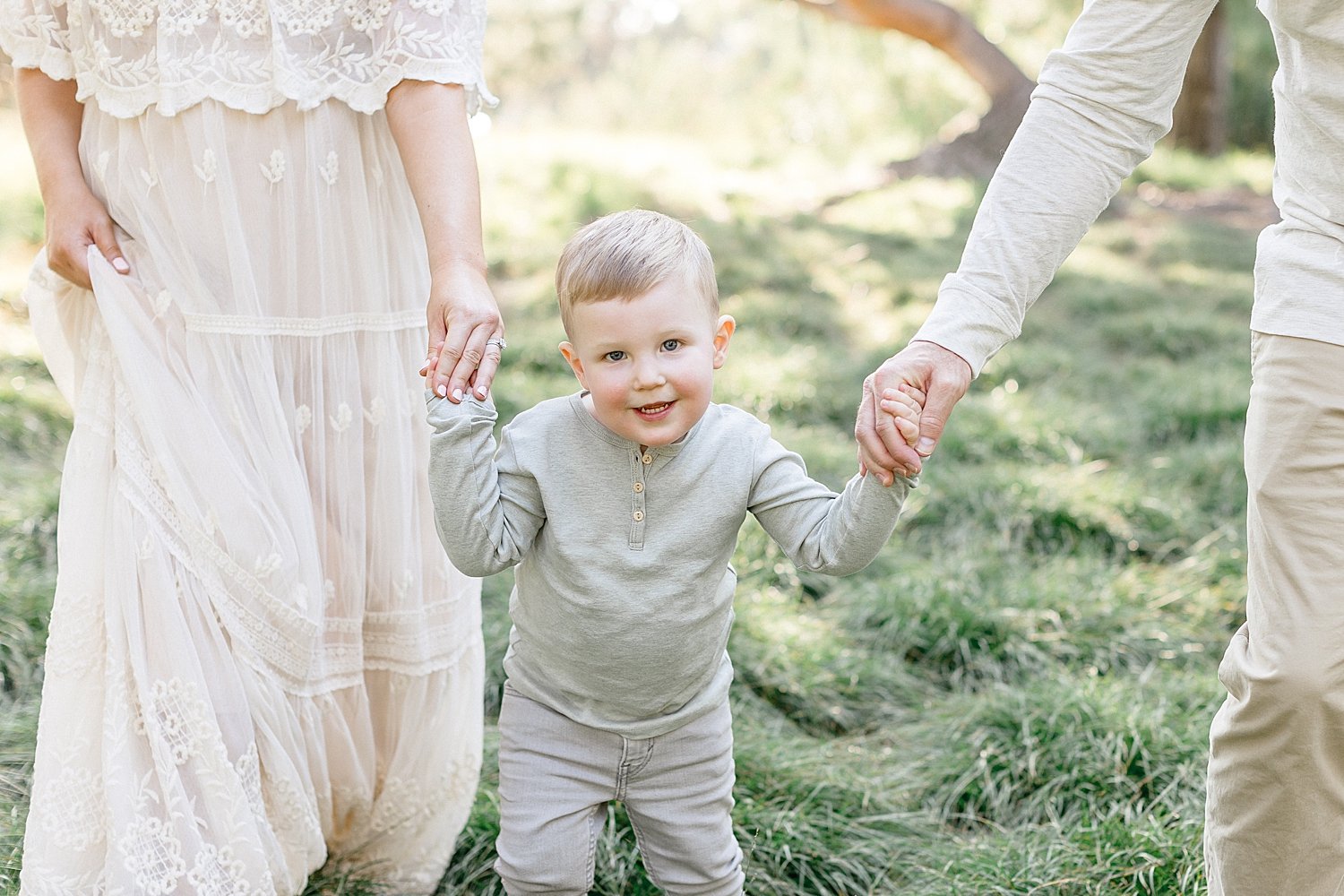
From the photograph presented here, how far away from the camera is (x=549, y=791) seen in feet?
6.75

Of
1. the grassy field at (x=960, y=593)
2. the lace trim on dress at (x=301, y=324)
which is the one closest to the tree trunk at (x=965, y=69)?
the grassy field at (x=960, y=593)

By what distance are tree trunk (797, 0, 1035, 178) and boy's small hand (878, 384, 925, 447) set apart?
888 centimetres

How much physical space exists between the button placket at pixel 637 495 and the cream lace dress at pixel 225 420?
47 centimetres

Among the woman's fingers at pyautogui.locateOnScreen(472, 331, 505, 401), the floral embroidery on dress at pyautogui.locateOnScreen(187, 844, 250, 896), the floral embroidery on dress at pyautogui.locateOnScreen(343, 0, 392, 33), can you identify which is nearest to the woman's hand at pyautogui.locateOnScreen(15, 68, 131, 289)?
the floral embroidery on dress at pyautogui.locateOnScreen(343, 0, 392, 33)

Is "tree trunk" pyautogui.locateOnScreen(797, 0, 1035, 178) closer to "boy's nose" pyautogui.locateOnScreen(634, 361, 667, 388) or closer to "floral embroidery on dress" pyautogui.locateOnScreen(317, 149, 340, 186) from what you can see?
"floral embroidery on dress" pyautogui.locateOnScreen(317, 149, 340, 186)

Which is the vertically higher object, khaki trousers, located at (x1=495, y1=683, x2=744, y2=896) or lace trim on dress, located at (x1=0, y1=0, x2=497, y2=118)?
lace trim on dress, located at (x1=0, y1=0, x2=497, y2=118)

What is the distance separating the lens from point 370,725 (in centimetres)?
234

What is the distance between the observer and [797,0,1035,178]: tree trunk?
414 inches

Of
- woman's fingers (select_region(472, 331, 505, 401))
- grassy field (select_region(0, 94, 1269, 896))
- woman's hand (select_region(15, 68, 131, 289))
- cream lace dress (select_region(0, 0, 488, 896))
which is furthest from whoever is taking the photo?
grassy field (select_region(0, 94, 1269, 896))

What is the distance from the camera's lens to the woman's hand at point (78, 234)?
2061 millimetres

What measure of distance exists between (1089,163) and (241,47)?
121 centimetres

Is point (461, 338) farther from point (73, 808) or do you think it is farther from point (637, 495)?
point (73, 808)

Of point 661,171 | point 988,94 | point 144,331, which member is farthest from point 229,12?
point 988,94

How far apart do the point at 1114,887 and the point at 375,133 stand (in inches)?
72.3
